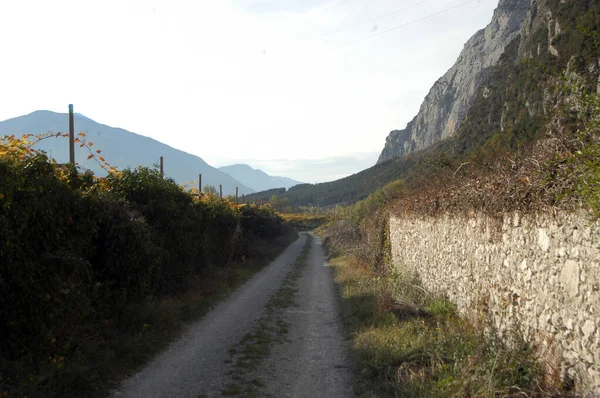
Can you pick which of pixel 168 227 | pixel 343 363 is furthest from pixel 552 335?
pixel 168 227

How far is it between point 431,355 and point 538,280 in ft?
5.98

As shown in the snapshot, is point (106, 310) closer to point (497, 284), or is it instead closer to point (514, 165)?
point (497, 284)

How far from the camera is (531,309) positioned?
5.57 metres

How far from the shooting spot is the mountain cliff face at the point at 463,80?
111375mm

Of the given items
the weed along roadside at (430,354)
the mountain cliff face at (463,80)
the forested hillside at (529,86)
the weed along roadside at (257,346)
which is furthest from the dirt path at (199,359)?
the mountain cliff face at (463,80)

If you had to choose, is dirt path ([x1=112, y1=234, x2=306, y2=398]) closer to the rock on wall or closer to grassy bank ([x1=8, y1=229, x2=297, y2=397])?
grassy bank ([x1=8, y1=229, x2=297, y2=397])

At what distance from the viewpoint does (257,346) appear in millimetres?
8023

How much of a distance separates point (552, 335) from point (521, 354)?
→ 672mm

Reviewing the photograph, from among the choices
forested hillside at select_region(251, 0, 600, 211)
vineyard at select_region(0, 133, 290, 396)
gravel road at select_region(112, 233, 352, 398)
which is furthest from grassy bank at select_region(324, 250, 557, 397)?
vineyard at select_region(0, 133, 290, 396)

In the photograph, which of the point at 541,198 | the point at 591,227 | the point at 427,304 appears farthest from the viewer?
the point at 427,304

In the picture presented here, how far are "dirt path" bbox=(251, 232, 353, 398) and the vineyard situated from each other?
2307 millimetres

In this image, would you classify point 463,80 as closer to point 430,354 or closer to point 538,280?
point 538,280

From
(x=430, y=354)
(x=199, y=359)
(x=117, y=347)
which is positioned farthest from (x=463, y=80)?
(x=117, y=347)

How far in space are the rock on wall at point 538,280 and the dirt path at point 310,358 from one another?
262 centimetres
